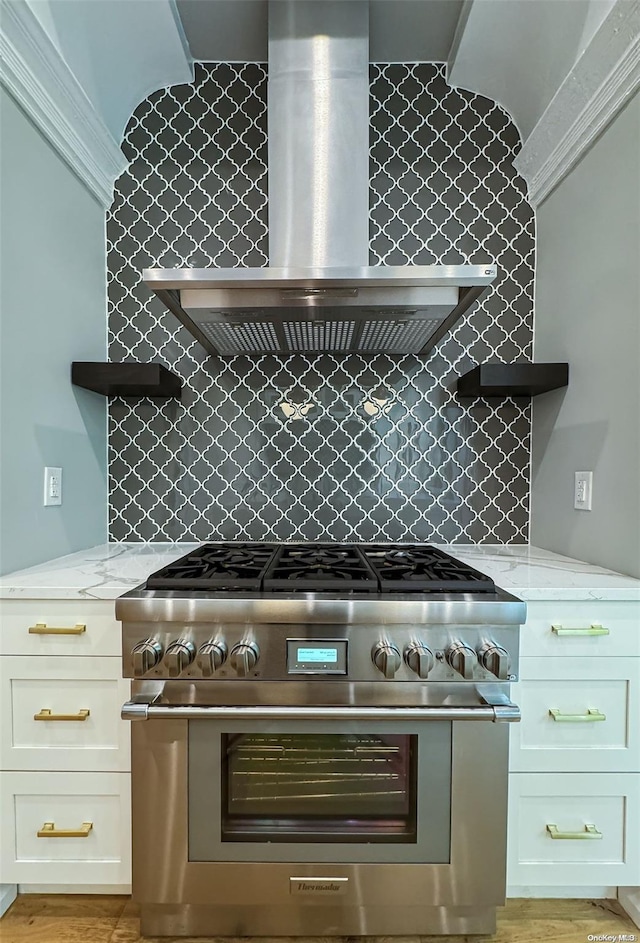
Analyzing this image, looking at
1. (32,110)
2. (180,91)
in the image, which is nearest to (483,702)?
(32,110)

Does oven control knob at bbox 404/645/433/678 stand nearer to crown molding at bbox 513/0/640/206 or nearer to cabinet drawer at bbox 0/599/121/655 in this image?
cabinet drawer at bbox 0/599/121/655

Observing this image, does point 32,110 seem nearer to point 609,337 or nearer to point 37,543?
point 37,543

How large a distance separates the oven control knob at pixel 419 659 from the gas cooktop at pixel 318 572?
0.15 m

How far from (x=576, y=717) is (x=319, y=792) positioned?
72cm

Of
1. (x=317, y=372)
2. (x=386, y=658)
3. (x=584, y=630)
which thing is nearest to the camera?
(x=386, y=658)

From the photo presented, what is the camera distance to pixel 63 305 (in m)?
1.77

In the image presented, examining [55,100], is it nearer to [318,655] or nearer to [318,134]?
[318,134]

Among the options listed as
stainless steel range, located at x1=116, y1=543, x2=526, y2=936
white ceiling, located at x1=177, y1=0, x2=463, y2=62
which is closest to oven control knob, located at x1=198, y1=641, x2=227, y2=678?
stainless steel range, located at x1=116, y1=543, x2=526, y2=936

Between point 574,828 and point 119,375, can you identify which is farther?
point 119,375

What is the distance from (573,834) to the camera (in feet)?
4.50

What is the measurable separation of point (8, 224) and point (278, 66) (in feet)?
3.32

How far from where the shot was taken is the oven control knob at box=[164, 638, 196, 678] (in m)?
1.24

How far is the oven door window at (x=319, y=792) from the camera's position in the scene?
1293 millimetres

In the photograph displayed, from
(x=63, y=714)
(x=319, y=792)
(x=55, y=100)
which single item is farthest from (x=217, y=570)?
(x=55, y=100)
